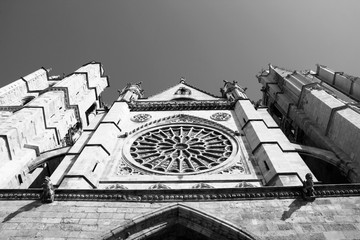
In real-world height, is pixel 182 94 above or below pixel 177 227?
below

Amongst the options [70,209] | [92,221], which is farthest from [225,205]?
[70,209]

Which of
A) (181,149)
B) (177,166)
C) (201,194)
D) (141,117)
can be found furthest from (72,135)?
(201,194)

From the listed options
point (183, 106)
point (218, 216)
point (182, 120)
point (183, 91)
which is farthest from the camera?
point (183, 91)

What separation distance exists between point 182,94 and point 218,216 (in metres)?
12.5

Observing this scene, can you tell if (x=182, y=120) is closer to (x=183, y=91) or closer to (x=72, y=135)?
(x=183, y=91)

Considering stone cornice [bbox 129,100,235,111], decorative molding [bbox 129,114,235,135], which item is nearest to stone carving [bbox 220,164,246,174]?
decorative molding [bbox 129,114,235,135]

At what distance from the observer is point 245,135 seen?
39.0 feet

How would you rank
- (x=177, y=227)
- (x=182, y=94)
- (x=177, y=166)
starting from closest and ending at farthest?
(x=177, y=227)
(x=177, y=166)
(x=182, y=94)

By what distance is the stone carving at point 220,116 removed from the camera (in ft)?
44.7

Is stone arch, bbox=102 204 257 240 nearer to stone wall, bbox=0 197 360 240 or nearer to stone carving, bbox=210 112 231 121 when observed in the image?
stone wall, bbox=0 197 360 240

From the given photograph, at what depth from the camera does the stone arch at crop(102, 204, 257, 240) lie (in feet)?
19.6

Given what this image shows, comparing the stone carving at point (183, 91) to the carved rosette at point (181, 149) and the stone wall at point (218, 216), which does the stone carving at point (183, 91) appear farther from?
the stone wall at point (218, 216)

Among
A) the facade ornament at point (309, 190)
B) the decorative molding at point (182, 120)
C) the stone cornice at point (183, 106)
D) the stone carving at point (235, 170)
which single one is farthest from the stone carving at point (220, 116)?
the facade ornament at point (309, 190)

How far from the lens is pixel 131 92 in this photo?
57.1ft
